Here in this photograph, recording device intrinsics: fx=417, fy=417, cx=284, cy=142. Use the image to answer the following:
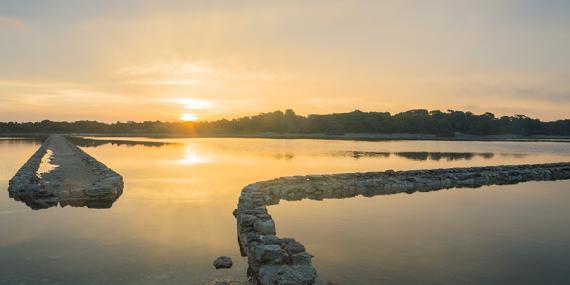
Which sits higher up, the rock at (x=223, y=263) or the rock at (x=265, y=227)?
the rock at (x=265, y=227)

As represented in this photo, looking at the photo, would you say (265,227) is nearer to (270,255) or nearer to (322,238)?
(322,238)

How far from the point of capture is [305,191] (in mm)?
19969

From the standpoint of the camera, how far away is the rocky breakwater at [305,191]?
28.2ft

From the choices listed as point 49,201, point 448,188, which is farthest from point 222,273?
point 448,188

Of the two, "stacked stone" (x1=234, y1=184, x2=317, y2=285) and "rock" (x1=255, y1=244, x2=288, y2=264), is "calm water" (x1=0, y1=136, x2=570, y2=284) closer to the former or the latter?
"stacked stone" (x1=234, y1=184, x2=317, y2=285)

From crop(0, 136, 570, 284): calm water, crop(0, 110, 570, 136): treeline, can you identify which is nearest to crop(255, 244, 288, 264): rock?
crop(0, 136, 570, 284): calm water

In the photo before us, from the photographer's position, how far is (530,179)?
26.8 m

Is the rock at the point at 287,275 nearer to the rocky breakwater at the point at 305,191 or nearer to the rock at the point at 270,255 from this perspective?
the rocky breakwater at the point at 305,191

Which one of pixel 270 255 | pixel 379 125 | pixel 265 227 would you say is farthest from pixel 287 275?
pixel 379 125

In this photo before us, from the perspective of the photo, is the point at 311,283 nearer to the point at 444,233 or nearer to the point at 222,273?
the point at 222,273

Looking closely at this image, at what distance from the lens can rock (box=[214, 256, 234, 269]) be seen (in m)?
9.47

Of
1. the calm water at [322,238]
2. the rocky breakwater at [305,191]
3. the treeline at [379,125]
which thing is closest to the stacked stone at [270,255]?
the rocky breakwater at [305,191]

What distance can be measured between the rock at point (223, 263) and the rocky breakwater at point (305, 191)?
0.47 meters

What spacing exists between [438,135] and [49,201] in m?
118
